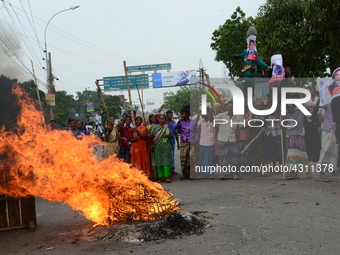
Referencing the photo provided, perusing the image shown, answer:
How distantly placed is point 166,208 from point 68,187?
140cm

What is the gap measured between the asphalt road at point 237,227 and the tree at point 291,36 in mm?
9845

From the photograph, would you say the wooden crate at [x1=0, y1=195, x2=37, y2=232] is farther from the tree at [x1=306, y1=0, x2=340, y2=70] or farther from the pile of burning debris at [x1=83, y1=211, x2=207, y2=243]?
the tree at [x1=306, y1=0, x2=340, y2=70]

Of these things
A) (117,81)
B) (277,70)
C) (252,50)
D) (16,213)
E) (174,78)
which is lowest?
(16,213)

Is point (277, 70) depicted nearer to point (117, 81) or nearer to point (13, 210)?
point (13, 210)

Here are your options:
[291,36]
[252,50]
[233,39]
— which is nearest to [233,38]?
[233,39]

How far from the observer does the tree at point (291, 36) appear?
16.7 metres

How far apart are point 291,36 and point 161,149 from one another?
377 inches

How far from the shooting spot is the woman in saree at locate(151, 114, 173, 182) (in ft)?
33.1

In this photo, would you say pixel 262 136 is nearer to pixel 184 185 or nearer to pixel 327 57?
pixel 184 185

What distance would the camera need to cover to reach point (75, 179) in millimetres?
5500

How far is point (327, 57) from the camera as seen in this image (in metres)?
17.1

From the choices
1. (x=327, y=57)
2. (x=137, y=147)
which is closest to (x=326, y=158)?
(x=137, y=147)

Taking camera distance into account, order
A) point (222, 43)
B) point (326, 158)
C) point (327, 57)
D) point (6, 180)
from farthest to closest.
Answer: point (222, 43) → point (327, 57) → point (326, 158) → point (6, 180)

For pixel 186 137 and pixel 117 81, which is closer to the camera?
pixel 186 137
